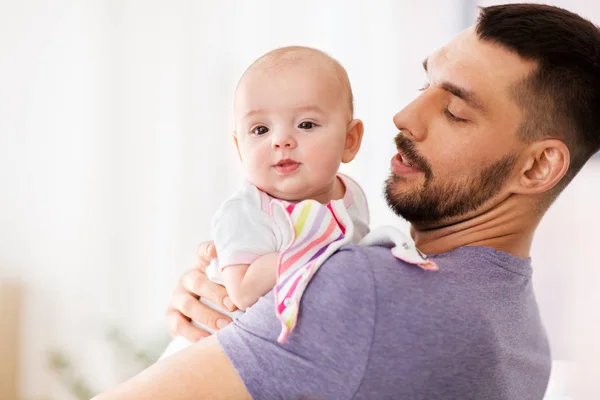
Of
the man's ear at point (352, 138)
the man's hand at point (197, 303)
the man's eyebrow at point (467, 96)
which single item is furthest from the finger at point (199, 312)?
the man's eyebrow at point (467, 96)

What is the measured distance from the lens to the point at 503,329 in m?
1.31

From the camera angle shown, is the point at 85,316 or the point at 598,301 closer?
the point at 598,301

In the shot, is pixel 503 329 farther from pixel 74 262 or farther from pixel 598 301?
pixel 74 262

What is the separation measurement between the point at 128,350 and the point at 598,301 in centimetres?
224

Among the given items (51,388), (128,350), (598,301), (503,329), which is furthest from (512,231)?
(51,388)

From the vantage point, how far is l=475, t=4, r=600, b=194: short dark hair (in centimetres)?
150

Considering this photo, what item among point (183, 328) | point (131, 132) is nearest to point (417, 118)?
point (183, 328)

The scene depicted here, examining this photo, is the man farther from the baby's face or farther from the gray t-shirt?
the baby's face

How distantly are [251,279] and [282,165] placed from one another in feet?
0.80

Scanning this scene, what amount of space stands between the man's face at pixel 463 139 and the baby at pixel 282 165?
0.14 m

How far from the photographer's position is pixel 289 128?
4.80 feet

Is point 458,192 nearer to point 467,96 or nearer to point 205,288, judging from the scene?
point 467,96

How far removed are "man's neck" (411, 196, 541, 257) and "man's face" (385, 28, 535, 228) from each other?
0.02 metres

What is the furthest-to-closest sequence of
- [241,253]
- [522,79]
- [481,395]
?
[522,79] < [241,253] < [481,395]
